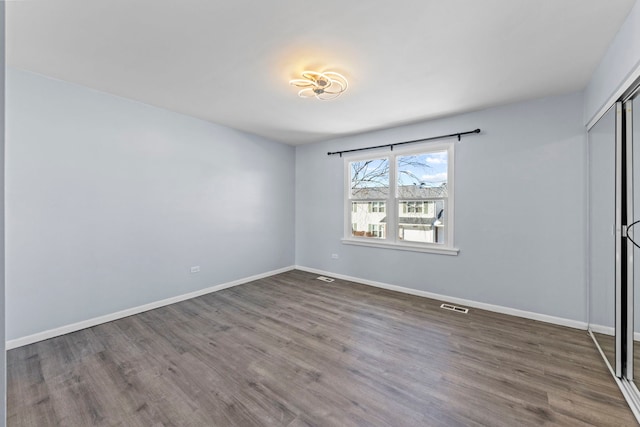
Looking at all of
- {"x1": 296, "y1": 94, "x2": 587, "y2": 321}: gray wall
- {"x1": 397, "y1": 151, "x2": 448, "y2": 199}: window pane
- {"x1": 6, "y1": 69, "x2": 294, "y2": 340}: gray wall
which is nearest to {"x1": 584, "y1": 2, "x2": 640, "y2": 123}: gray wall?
{"x1": 296, "y1": 94, "x2": 587, "y2": 321}: gray wall

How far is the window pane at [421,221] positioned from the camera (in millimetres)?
3766

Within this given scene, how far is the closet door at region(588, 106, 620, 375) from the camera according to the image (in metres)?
2.16

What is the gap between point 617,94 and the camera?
1.94 meters

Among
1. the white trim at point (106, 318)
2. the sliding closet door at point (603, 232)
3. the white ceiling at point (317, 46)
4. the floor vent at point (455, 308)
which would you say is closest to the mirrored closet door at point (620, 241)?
the sliding closet door at point (603, 232)

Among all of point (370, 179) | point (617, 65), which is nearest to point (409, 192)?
point (370, 179)

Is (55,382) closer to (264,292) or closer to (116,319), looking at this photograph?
(116,319)

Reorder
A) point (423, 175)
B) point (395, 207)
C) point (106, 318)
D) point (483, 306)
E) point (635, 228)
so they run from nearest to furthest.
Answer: point (635, 228)
point (106, 318)
point (483, 306)
point (423, 175)
point (395, 207)

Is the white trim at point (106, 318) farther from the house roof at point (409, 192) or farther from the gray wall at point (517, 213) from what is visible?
the gray wall at point (517, 213)

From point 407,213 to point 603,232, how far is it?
2098 millimetres

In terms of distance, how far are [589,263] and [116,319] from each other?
17.3 feet

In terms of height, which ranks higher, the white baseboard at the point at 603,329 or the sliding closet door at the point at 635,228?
the sliding closet door at the point at 635,228

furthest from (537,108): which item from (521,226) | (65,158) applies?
(65,158)

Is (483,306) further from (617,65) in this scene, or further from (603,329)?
(617,65)

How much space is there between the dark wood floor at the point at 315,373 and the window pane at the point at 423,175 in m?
1.71
